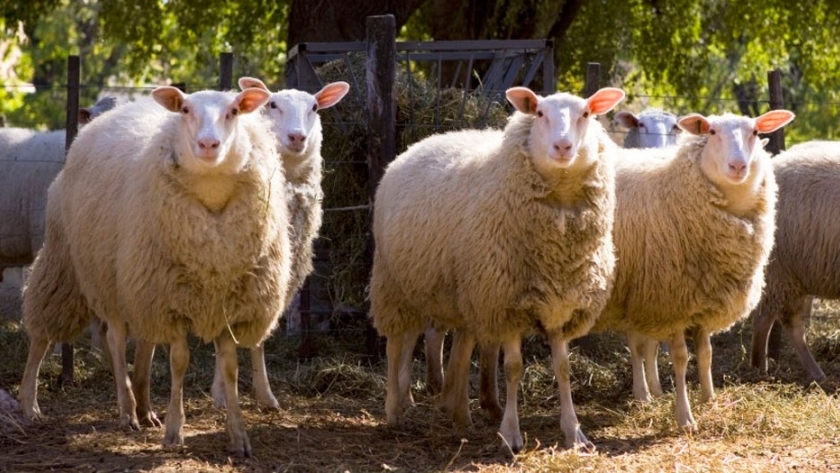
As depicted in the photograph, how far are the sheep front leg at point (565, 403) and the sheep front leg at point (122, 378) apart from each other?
7.58ft

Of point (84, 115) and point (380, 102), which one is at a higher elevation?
point (380, 102)

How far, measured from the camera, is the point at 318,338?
9.41 meters

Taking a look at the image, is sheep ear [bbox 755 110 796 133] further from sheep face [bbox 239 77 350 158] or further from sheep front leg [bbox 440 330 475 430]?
sheep face [bbox 239 77 350 158]

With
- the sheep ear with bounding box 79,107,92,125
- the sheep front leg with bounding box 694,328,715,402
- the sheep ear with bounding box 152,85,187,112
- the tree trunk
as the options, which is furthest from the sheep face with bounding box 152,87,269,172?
the tree trunk

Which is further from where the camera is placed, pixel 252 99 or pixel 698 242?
pixel 698 242

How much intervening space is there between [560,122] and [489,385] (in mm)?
1721

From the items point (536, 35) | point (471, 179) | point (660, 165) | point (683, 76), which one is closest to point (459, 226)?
point (471, 179)

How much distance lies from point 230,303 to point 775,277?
4380 mm

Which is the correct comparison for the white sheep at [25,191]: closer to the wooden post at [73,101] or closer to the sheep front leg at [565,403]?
the wooden post at [73,101]

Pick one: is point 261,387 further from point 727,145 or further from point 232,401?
point 727,145

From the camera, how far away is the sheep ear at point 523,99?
6344 mm

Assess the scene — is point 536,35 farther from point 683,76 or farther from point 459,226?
point 459,226

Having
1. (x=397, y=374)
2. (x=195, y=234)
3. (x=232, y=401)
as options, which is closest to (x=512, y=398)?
(x=397, y=374)

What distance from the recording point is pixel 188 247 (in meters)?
5.87
